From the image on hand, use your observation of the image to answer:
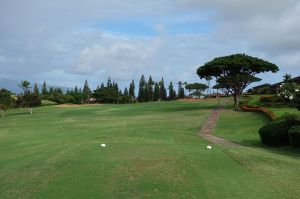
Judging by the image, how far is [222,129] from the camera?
40688mm

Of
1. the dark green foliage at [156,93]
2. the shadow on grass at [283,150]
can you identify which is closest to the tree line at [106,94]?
the dark green foliage at [156,93]

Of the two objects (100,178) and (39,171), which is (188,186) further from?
(39,171)

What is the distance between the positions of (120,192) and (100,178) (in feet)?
5.79

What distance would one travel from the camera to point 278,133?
83.8 ft

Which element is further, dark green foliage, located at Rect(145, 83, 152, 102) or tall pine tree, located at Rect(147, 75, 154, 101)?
tall pine tree, located at Rect(147, 75, 154, 101)

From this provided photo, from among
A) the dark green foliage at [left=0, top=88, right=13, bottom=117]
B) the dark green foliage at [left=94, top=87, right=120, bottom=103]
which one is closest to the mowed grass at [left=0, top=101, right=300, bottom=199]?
the dark green foliage at [left=0, top=88, right=13, bottom=117]

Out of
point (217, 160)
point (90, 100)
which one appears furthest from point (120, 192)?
point (90, 100)

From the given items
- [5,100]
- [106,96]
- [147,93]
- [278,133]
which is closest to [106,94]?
[106,96]

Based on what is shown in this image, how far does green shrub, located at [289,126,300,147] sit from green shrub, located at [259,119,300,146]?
1622 millimetres

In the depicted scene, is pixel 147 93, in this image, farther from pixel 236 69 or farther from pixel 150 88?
pixel 236 69

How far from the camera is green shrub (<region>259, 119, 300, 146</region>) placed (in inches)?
1006

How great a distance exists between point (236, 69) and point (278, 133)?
42293 mm

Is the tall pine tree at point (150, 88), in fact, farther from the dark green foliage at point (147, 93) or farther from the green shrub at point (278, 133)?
the green shrub at point (278, 133)

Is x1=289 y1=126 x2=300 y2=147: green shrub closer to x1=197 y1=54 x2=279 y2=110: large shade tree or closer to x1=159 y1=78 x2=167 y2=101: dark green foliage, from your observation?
x1=197 y1=54 x2=279 y2=110: large shade tree
